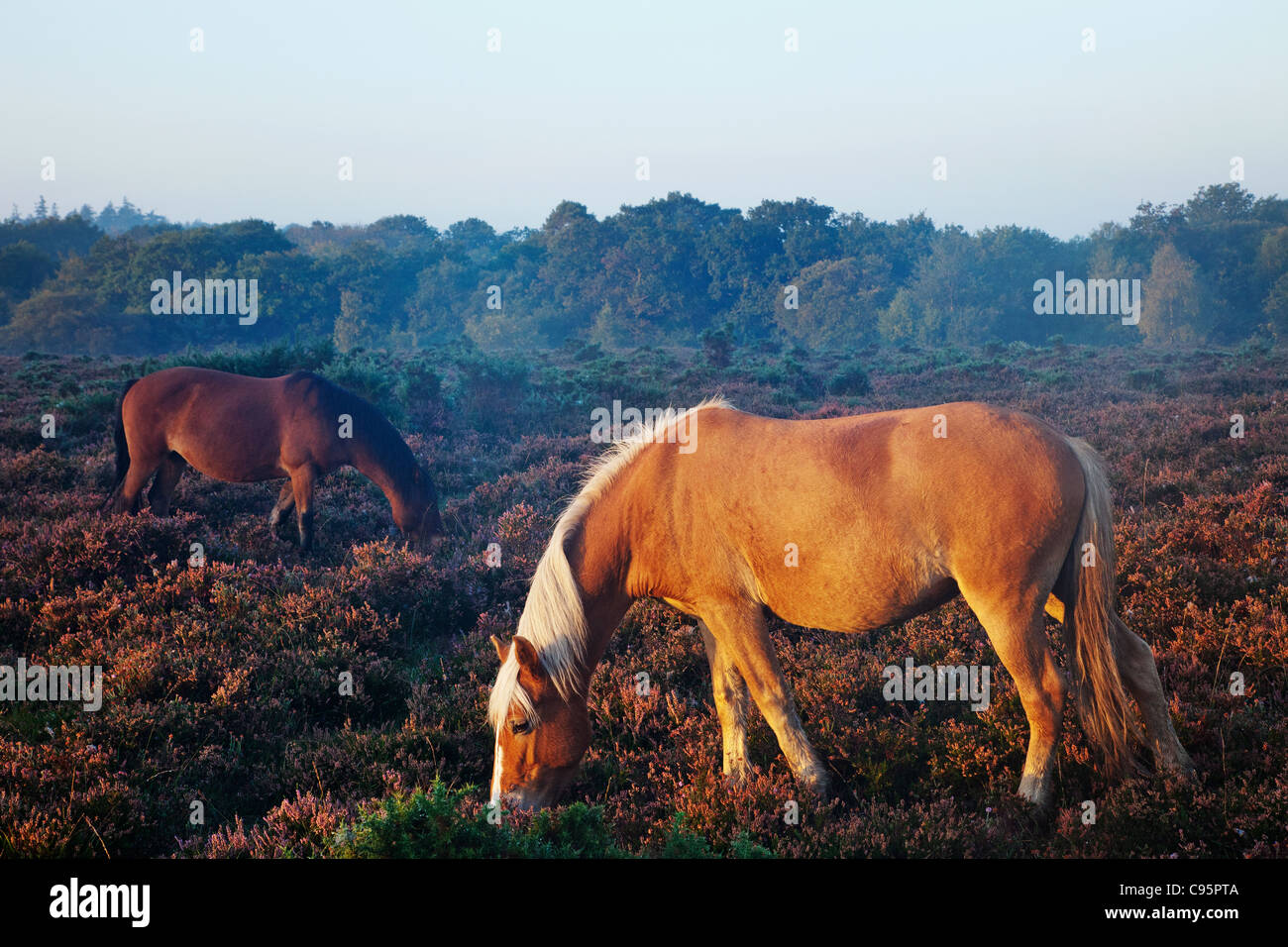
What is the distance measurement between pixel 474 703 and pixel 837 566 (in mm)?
2980

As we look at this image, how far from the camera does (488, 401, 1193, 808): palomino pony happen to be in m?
4.34

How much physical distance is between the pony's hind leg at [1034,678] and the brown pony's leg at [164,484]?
9982 millimetres

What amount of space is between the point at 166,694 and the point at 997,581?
5752 millimetres

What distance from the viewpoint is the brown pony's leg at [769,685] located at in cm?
461

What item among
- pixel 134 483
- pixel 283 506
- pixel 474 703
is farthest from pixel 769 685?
pixel 134 483

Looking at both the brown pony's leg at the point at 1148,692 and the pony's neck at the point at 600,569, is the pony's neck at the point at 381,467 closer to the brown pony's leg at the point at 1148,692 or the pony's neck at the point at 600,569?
the pony's neck at the point at 600,569

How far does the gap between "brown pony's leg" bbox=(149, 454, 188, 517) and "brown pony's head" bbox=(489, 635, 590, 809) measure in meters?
7.87

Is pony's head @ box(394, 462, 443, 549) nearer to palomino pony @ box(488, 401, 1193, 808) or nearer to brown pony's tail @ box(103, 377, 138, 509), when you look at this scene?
brown pony's tail @ box(103, 377, 138, 509)

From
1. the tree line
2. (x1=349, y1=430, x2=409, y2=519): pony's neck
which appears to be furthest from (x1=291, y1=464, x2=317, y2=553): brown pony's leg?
the tree line

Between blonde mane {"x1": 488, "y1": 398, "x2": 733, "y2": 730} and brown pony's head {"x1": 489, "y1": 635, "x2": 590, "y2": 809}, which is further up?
blonde mane {"x1": 488, "y1": 398, "x2": 733, "y2": 730}

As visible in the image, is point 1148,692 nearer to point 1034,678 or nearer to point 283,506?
point 1034,678

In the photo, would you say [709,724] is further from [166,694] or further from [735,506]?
[166,694]
